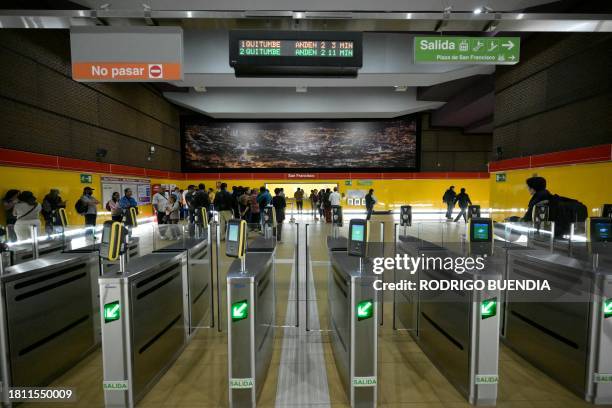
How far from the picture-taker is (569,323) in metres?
2.38

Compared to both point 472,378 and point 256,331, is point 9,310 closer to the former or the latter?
point 256,331

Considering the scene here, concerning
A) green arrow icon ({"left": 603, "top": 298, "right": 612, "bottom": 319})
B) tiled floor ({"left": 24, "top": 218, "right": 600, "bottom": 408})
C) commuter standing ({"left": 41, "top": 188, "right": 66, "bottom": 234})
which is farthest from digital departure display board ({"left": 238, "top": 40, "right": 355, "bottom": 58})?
commuter standing ({"left": 41, "top": 188, "right": 66, "bottom": 234})

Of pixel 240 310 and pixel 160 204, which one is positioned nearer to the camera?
pixel 240 310

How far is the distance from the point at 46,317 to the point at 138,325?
0.93 m

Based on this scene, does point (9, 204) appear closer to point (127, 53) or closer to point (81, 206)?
point (81, 206)

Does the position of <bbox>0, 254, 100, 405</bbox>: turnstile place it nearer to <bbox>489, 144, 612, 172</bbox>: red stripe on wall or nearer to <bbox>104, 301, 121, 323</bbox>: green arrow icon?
<bbox>104, 301, 121, 323</bbox>: green arrow icon

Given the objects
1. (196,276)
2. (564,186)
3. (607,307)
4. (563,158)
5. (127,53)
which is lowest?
(196,276)

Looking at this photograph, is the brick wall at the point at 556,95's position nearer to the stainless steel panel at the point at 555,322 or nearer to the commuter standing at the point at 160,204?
the stainless steel panel at the point at 555,322

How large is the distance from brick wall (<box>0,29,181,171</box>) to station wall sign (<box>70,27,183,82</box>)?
292 cm

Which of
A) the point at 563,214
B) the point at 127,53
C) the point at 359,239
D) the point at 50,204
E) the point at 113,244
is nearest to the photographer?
the point at 113,244

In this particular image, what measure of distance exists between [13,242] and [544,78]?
32.8 ft

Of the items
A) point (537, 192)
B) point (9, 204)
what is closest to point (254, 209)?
point (9, 204)

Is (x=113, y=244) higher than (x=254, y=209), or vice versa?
(x=113, y=244)

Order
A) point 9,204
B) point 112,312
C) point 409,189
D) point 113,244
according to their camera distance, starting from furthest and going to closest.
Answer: point 409,189 → point 9,204 → point 113,244 → point 112,312
